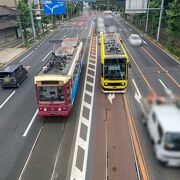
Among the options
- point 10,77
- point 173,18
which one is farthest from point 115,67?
point 173,18

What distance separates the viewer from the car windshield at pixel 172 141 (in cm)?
235

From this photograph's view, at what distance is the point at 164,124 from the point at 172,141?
0.33 metres

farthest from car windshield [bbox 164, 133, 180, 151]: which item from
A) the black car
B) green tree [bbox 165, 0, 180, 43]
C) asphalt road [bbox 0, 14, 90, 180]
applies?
green tree [bbox 165, 0, 180, 43]

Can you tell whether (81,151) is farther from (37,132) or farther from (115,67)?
(115,67)

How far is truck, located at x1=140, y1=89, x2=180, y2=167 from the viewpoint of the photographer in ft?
7.42

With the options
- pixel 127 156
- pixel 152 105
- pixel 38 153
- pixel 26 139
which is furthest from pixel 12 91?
pixel 152 105

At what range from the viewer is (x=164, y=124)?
88.4 inches

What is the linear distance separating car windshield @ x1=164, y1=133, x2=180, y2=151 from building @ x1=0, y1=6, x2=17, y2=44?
227 ft

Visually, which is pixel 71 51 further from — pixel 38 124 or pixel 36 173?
pixel 36 173

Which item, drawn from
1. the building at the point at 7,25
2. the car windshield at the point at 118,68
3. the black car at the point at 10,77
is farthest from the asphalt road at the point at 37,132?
the building at the point at 7,25

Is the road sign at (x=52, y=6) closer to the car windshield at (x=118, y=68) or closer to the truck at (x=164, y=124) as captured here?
the car windshield at (x=118, y=68)

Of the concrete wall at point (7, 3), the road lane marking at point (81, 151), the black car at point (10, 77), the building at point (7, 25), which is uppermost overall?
the concrete wall at point (7, 3)

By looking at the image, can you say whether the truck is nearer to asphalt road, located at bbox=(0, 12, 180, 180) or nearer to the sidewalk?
asphalt road, located at bbox=(0, 12, 180, 180)

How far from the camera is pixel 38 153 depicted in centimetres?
1822
